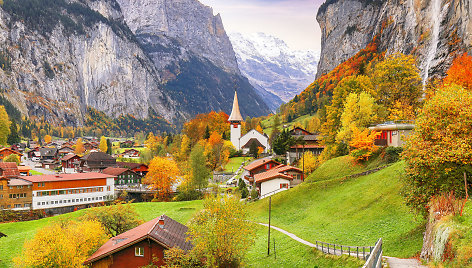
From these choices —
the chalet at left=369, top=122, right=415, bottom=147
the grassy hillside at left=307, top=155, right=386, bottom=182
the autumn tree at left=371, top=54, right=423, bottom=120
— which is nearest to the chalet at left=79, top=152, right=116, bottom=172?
the grassy hillside at left=307, top=155, right=386, bottom=182

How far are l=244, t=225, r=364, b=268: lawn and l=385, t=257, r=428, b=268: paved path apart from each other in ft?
5.83

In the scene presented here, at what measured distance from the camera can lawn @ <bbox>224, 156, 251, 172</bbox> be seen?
3891 inches

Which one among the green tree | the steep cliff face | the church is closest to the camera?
the steep cliff face

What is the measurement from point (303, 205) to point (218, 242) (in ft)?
67.7

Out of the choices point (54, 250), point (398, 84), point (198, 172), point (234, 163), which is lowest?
point (234, 163)

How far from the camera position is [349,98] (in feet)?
186

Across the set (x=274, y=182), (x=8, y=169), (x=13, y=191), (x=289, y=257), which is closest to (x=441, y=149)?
(x=289, y=257)

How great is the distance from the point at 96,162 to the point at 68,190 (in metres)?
38.8

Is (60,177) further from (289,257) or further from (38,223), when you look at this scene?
(289,257)

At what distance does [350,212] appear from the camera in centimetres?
3581

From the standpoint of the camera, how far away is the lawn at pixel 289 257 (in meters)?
24.2

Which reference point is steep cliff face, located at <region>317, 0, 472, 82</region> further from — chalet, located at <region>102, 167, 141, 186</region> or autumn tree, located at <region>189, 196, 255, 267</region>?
chalet, located at <region>102, 167, 141, 186</region>

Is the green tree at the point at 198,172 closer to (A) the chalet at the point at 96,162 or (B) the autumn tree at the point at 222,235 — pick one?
(A) the chalet at the point at 96,162

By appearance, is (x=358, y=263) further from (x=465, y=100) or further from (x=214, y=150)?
(x=214, y=150)
